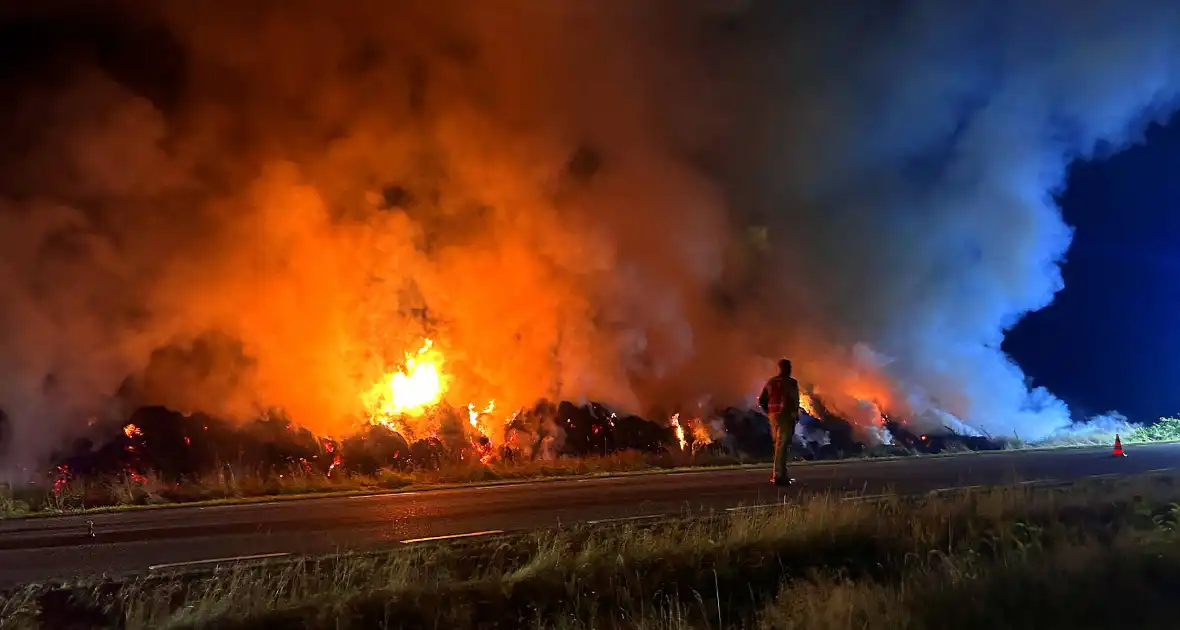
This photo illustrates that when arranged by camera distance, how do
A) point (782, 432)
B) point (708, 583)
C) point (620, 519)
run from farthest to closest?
point (782, 432)
point (620, 519)
point (708, 583)

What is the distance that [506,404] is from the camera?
2595cm

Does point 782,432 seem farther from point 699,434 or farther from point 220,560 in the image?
point 699,434

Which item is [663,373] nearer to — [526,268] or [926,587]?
[526,268]

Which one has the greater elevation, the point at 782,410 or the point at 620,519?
the point at 782,410

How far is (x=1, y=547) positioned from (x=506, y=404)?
15992 millimetres

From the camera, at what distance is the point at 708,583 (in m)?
8.80

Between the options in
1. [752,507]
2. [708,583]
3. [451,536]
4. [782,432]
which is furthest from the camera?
[782,432]

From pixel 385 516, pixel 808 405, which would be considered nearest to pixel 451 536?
pixel 385 516

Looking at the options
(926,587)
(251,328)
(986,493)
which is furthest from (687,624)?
(251,328)

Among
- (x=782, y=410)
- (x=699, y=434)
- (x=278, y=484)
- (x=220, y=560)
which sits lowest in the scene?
(x=220, y=560)

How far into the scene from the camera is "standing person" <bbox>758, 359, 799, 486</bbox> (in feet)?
50.7

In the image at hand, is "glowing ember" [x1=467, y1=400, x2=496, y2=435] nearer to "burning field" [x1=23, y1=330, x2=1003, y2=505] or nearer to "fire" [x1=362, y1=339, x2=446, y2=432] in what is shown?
"burning field" [x1=23, y1=330, x2=1003, y2=505]

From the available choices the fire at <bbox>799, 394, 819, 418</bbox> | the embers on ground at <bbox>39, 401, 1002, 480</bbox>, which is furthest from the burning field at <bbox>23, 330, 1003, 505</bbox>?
the fire at <bbox>799, 394, 819, 418</bbox>

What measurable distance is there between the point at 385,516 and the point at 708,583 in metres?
5.64
